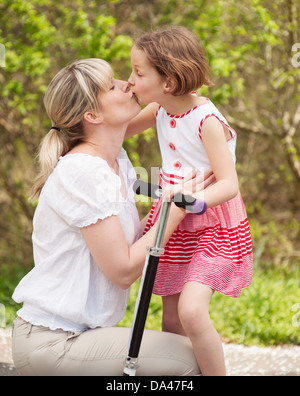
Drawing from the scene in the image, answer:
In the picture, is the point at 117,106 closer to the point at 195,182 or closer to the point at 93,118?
the point at 93,118

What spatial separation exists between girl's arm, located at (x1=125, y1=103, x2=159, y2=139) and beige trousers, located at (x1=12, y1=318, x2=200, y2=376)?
3.16ft

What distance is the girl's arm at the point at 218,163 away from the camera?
7.57 feet

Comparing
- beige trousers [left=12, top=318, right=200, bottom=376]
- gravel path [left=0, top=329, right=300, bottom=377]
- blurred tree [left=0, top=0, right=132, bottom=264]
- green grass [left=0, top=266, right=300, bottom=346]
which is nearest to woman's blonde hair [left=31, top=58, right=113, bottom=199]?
beige trousers [left=12, top=318, right=200, bottom=376]

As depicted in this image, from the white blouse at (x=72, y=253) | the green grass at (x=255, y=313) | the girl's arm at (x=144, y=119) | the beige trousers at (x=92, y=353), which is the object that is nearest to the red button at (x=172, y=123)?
the girl's arm at (x=144, y=119)

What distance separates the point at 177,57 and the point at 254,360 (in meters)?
2.05

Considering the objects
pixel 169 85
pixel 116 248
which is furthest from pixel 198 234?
pixel 169 85

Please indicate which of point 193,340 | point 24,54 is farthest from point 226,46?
point 193,340

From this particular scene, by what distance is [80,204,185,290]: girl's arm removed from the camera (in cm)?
233

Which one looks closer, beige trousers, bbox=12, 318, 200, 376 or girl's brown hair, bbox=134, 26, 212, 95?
beige trousers, bbox=12, 318, 200, 376

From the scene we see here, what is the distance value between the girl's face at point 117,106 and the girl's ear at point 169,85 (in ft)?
0.49

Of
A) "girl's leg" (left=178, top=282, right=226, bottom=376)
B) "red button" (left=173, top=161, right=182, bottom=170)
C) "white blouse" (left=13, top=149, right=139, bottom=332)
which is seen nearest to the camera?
"girl's leg" (left=178, top=282, right=226, bottom=376)

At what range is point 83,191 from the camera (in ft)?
7.78

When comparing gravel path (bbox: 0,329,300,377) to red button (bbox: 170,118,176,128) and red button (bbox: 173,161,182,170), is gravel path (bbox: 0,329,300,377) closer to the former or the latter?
red button (bbox: 173,161,182,170)

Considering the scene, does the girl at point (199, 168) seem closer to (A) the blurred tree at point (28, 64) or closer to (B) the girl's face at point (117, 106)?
(B) the girl's face at point (117, 106)
